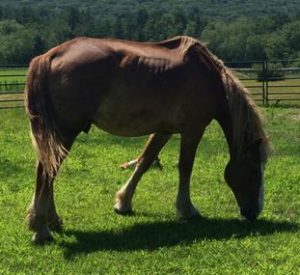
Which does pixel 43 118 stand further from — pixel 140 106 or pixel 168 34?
pixel 168 34

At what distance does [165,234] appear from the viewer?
571 cm

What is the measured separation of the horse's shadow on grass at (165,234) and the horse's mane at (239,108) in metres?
0.73

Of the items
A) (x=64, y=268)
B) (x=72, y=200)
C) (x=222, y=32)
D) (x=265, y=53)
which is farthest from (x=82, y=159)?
(x=222, y=32)

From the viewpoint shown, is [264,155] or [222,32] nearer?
[264,155]

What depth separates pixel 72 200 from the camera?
7086 mm

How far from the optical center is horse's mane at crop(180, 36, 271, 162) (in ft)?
20.0

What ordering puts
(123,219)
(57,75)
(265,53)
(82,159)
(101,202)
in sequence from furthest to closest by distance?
1. (265,53)
2. (82,159)
3. (101,202)
4. (123,219)
5. (57,75)

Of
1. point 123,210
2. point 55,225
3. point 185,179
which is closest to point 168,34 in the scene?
point 123,210

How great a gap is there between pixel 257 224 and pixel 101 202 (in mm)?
1900

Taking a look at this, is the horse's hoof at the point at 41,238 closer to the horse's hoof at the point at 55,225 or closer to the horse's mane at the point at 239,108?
the horse's hoof at the point at 55,225

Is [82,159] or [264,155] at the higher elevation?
[264,155]

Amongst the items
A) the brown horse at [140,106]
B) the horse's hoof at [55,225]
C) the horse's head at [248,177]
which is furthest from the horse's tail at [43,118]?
the horse's head at [248,177]

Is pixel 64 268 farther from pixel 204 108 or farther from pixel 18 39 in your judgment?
pixel 18 39

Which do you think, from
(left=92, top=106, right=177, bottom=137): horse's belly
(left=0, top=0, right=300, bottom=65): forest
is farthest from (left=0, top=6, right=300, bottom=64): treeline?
(left=92, top=106, right=177, bottom=137): horse's belly
